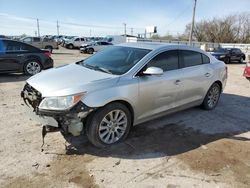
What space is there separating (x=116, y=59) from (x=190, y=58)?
1.74 metres

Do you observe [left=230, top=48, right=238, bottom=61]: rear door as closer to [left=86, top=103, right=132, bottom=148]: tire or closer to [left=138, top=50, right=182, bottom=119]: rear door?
[left=138, top=50, right=182, bottom=119]: rear door

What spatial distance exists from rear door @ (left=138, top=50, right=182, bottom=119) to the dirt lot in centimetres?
49

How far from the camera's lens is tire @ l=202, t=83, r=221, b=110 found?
20.9 feet

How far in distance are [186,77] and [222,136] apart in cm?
132

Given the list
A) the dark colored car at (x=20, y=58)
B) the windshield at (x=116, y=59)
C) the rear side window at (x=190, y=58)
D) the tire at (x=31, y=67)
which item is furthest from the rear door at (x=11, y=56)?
the rear side window at (x=190, y=58)

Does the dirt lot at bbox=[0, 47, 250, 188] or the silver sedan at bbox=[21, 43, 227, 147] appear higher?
the silver sedan at bbox=[21, 43, 227, 147]

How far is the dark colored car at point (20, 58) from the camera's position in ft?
32.0

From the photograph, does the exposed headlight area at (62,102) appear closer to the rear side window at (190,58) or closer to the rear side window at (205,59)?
the rear side window at (190,58)

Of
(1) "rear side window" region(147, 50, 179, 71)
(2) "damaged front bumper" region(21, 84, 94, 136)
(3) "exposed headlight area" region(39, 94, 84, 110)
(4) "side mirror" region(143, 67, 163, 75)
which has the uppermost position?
(1) "rear side window" region(147, 50, 179, 71)

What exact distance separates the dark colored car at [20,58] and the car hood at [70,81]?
5.88m

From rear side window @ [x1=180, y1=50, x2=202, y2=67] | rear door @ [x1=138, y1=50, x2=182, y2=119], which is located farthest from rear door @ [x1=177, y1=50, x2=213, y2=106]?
rear door @ [x1=138, y1=50, x2=182, y2=119]

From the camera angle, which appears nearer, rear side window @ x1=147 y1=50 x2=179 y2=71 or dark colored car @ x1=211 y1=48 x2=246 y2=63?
rear side window @ x1=147 y1=50 x2=179 y2=71

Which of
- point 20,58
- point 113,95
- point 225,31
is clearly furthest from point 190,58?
point 225,31

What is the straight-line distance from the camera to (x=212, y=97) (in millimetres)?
6543
